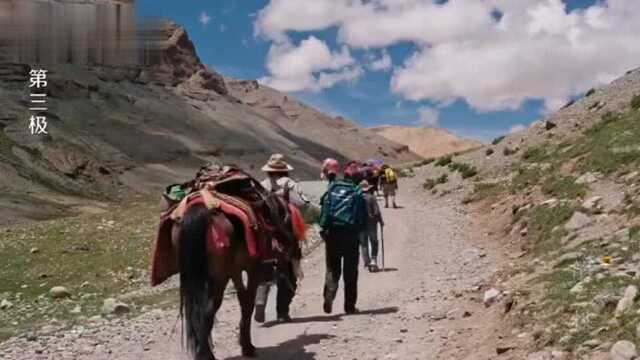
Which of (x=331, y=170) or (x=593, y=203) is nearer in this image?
(x=331, y=170)

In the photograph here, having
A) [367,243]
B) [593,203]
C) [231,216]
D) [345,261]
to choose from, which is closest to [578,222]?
[593,203]

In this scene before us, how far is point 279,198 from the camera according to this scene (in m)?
10.9

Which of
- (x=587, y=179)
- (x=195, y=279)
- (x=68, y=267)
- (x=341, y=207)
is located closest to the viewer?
(x=195, y=279)

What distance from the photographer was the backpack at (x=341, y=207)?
12.6m

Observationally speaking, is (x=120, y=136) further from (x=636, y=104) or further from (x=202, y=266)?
(x=202, y=266)

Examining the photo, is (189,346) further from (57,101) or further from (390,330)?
(57,101)

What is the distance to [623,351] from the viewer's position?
7.39 m

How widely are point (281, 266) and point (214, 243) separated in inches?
95.3

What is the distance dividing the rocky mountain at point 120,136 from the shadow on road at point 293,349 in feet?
105

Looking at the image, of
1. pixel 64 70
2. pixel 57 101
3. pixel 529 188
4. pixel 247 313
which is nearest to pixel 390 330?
pixel 247 313

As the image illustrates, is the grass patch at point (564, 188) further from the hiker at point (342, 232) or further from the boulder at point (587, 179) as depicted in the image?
the hiker at point (342, 232)

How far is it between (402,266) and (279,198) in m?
8.27

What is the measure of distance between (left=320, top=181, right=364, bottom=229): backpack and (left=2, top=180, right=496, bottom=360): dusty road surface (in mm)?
1639

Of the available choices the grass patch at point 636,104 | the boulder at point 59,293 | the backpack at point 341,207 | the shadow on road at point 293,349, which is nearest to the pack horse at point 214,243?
the shadow on road at point 293,349
